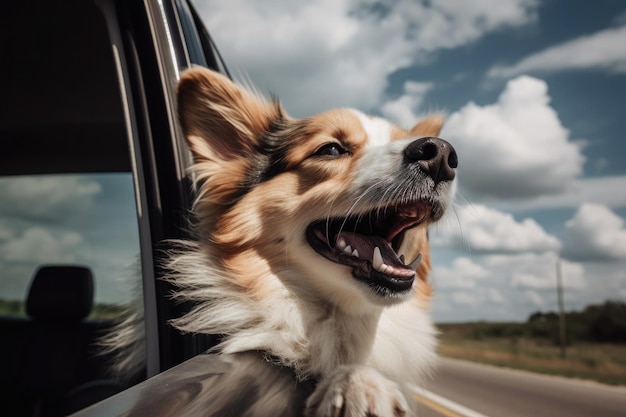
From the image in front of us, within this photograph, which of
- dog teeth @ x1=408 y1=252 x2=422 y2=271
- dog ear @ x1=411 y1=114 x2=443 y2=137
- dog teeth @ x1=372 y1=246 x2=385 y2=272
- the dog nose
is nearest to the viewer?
the dog nose

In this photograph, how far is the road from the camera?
9.32 m

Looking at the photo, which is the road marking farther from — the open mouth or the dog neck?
the dog neck

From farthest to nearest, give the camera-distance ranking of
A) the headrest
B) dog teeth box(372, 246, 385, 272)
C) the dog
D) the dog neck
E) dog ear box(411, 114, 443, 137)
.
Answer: dog ear box(411, 114, 443, 137), the headrest, dog teeth box(372, 246, 385, 272), the dog, the dog neck

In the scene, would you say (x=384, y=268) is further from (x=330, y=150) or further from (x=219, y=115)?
(x=219, y=115)

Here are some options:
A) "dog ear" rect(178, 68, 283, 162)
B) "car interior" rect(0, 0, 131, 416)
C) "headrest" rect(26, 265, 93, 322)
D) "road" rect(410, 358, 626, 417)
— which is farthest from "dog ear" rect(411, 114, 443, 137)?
"road" rect(410, 358, 626, 417)

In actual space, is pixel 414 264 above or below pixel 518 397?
above

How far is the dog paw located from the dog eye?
137cm

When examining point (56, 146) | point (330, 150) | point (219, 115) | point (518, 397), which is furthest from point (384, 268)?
point (518, 397)

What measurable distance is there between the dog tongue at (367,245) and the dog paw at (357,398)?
33.9 inches

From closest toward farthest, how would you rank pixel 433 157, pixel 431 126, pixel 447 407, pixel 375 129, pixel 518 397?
pixel 433 157, pixel 375 129, pixel 431 126, pixel 447 407, pixel 518 397

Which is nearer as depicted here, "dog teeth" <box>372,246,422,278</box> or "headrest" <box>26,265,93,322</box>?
"dog teeth" <box>372,246,422,278</box>

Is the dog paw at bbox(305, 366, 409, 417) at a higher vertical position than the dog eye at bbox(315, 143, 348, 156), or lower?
lower

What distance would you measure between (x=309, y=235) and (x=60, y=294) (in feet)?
5.44

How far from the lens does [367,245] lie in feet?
9.31
